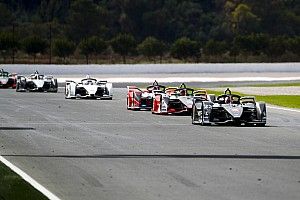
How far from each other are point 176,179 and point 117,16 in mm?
118268

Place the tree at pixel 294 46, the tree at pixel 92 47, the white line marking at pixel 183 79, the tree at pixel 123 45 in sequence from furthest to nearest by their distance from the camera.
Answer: the tree at pixel 123 45, the tree at pixel 294 46, the tree at pixel 92 47, the white line marking at pixel 183 79

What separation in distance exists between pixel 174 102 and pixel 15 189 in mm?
21036

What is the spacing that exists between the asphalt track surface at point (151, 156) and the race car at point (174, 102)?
1.04 meters

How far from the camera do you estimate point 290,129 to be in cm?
2775

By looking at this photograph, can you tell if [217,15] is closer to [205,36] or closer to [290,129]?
[205,36]

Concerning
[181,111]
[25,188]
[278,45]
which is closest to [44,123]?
[181,111]

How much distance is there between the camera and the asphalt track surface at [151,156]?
14.0 metres

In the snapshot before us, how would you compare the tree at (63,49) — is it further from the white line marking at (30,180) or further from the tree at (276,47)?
the white line marking at (30,180)

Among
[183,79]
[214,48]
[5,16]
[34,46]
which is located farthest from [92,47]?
[5,16]

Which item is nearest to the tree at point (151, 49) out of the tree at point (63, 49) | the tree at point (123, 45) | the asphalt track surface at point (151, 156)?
the tree at point (123, 45)

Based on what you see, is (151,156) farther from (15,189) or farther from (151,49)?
(151,49)

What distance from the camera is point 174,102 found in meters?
34.8

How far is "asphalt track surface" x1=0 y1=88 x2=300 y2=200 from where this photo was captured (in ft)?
46.0

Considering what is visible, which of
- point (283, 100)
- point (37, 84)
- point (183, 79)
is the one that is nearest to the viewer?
point (283, 100)
